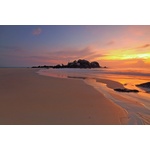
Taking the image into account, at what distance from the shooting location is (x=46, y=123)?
9.94 ft

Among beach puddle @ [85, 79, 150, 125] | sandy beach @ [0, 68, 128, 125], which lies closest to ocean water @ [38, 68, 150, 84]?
beach puddle @ [85, 79, 150, 125]

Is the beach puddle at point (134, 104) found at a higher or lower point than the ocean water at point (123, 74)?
lower

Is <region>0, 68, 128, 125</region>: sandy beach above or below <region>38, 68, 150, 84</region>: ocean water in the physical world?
below

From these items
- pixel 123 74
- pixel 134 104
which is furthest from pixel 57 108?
pixel 123 74

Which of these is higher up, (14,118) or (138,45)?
(138,45)

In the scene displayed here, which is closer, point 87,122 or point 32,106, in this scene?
point 87,122

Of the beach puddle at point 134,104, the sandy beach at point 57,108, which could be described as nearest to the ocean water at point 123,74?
the beach puddle at point 134,104

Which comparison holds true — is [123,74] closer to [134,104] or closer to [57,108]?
[134,104]

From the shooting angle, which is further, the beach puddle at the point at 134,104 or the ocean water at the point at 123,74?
the ocean water at the point at 123,74

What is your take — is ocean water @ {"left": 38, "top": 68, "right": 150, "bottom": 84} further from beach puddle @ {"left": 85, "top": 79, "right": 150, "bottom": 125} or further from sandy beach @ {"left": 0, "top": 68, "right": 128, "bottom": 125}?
sandy beach @ {"left": 0, "top": 68, "right": 128, "bottom": 125}

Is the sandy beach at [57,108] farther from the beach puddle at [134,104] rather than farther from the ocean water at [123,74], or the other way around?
the ocean water at [123,74]
